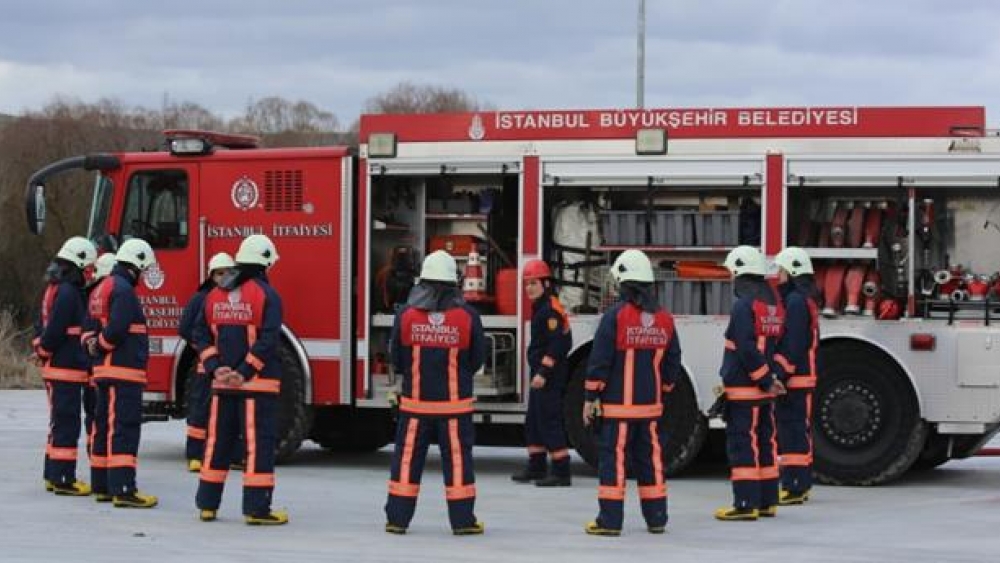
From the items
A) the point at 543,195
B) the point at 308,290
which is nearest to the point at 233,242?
the point at 308,290

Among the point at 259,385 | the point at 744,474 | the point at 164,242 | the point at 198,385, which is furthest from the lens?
the point at 164,242

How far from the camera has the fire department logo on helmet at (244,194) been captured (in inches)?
547

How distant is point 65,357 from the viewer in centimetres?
1177

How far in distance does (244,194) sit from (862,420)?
18.0 ft

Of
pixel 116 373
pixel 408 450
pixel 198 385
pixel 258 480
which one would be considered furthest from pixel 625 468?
pixel 198 385

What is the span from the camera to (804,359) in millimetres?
11625

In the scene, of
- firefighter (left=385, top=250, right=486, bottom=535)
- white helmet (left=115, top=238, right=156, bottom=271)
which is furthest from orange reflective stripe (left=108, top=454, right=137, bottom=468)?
firefighter (left=385, top=250, right=486, bottom=535)

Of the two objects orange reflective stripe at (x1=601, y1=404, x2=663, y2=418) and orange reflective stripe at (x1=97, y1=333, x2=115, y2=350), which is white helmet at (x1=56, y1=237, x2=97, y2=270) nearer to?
orange reflective stripe at (x1=97, y1=333, x2=115, y2=350)

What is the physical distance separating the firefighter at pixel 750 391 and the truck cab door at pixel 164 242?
17.1 feet

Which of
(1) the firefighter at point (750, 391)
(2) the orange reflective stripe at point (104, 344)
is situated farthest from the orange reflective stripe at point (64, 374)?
(1) the firefighter at point (750, 391)

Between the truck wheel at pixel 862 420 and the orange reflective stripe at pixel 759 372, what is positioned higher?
the orange reflective stripe at pixel 759 372

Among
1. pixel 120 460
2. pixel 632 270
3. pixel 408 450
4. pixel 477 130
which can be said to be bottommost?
pixel 120 460

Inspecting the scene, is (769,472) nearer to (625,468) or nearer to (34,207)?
(625,468)

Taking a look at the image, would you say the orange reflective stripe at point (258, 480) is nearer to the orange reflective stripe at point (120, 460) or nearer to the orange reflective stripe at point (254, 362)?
the orange reflective stripe at point (254, 362)
